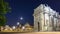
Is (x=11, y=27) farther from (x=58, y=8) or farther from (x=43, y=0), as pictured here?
(x=58, y=8)

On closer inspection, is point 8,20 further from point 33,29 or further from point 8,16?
point 33,29

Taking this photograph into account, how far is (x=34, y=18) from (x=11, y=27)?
340mm

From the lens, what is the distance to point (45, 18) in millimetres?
1555

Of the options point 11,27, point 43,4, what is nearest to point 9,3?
point 11,27

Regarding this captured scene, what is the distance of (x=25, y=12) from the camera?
1.63 meters

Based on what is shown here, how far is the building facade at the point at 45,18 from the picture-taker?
154cm

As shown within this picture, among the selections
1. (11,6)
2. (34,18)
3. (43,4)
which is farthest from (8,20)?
(43,4)

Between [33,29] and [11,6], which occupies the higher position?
[11,6]

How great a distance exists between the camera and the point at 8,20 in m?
1.63

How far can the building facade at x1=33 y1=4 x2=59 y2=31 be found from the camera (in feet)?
5.07

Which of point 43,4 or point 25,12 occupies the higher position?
point 43,4

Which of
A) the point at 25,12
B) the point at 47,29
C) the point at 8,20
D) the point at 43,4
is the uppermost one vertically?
the point at 43,4

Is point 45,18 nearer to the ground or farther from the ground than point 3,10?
nearer to the ground

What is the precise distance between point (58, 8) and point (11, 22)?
0.67m
